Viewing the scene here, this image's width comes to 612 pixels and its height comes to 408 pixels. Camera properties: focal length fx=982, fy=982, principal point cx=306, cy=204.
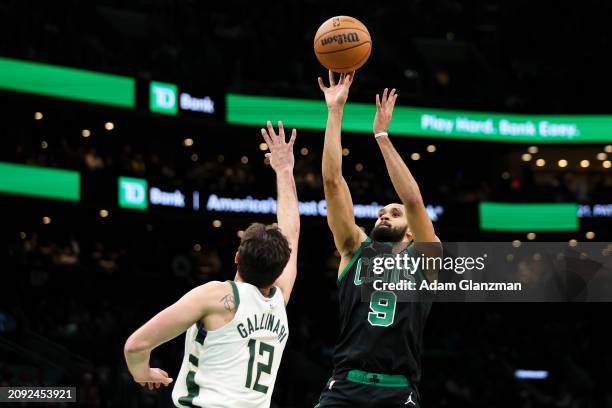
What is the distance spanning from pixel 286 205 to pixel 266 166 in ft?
86.5

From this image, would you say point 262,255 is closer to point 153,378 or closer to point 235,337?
point 235,337

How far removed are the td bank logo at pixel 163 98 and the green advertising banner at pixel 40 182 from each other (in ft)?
9.76

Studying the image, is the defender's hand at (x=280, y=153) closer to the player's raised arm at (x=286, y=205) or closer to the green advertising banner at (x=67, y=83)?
the player's raised arm at (x=286, y=205)

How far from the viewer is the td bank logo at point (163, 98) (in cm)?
2581

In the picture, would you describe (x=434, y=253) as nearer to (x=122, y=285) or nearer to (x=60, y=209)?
(x=122, y=285)

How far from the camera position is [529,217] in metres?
29.9

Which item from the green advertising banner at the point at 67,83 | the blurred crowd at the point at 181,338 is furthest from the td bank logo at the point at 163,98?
the blurred crowd at the point at 181,338

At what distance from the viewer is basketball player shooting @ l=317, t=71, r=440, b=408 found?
6082mm

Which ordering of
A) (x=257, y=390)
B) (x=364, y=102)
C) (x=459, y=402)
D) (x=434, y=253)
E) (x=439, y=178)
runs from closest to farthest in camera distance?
(x=257, y=390), (x=434, y=253), (x=459, y=402), (x=364, y=102), (x=439, y=178)

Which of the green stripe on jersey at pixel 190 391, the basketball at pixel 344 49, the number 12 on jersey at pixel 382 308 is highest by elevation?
the basketball at pixel 344 49

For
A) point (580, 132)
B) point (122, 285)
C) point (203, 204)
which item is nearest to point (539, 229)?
point (580, 132)

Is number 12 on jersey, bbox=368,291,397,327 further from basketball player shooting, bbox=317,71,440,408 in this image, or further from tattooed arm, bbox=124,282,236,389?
tattooed arm, bbox=124,282,236,389

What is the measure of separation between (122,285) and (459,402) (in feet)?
29.1

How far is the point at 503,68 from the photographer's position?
36.2m
